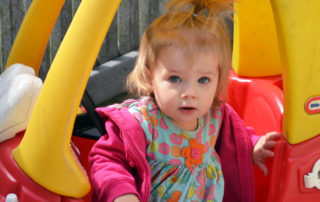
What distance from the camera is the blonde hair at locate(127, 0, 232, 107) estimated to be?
1.09 metres

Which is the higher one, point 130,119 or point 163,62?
point 163,62

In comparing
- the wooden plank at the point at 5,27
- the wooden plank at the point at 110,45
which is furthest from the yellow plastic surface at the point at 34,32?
the wooden plank at the point at 110,45

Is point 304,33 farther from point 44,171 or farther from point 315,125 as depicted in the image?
point 44,171

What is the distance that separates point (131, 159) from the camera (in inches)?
42.1

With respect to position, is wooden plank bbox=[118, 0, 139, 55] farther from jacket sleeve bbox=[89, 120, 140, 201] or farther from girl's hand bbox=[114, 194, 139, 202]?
girl's hand bbox=[114, 194, 139, 202]

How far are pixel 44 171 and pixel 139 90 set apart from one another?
0.38 m

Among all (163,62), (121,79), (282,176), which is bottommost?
(121,79)

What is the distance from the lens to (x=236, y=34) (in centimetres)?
158

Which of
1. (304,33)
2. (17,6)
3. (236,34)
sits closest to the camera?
(304,33)

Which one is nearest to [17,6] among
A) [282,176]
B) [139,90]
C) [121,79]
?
[121,79]

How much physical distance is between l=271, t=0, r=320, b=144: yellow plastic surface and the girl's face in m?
0.17

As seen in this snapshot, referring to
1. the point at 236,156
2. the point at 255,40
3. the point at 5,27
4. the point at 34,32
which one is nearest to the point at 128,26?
the point at 5,27

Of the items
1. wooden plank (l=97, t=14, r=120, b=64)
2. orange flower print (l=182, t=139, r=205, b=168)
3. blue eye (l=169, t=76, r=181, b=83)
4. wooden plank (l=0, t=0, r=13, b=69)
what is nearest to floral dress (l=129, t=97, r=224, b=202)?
orange flower print (l=182, t=139, r=205, b=168)

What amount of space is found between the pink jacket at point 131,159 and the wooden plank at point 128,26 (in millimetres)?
1723
